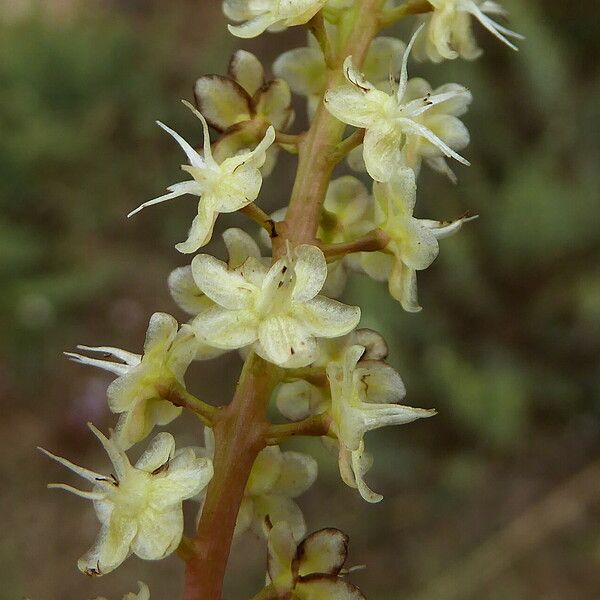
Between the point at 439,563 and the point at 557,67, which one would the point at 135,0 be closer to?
the point at 557,67

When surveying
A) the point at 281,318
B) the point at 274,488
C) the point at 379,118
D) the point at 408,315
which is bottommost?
the point at 408,315

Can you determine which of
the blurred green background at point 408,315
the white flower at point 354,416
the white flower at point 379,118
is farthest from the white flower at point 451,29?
the blurred green background at point 408,315

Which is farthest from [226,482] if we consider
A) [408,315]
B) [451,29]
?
[408,315]

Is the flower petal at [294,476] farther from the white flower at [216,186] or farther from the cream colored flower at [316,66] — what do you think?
the cream colored flower at [316,66]

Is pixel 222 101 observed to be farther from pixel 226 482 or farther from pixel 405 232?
pixel 226 482

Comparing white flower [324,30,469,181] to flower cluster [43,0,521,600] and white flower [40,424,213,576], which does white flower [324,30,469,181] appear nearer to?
flower cluster [43,0,521,600]

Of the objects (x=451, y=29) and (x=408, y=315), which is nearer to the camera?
(x=451, y=29)
